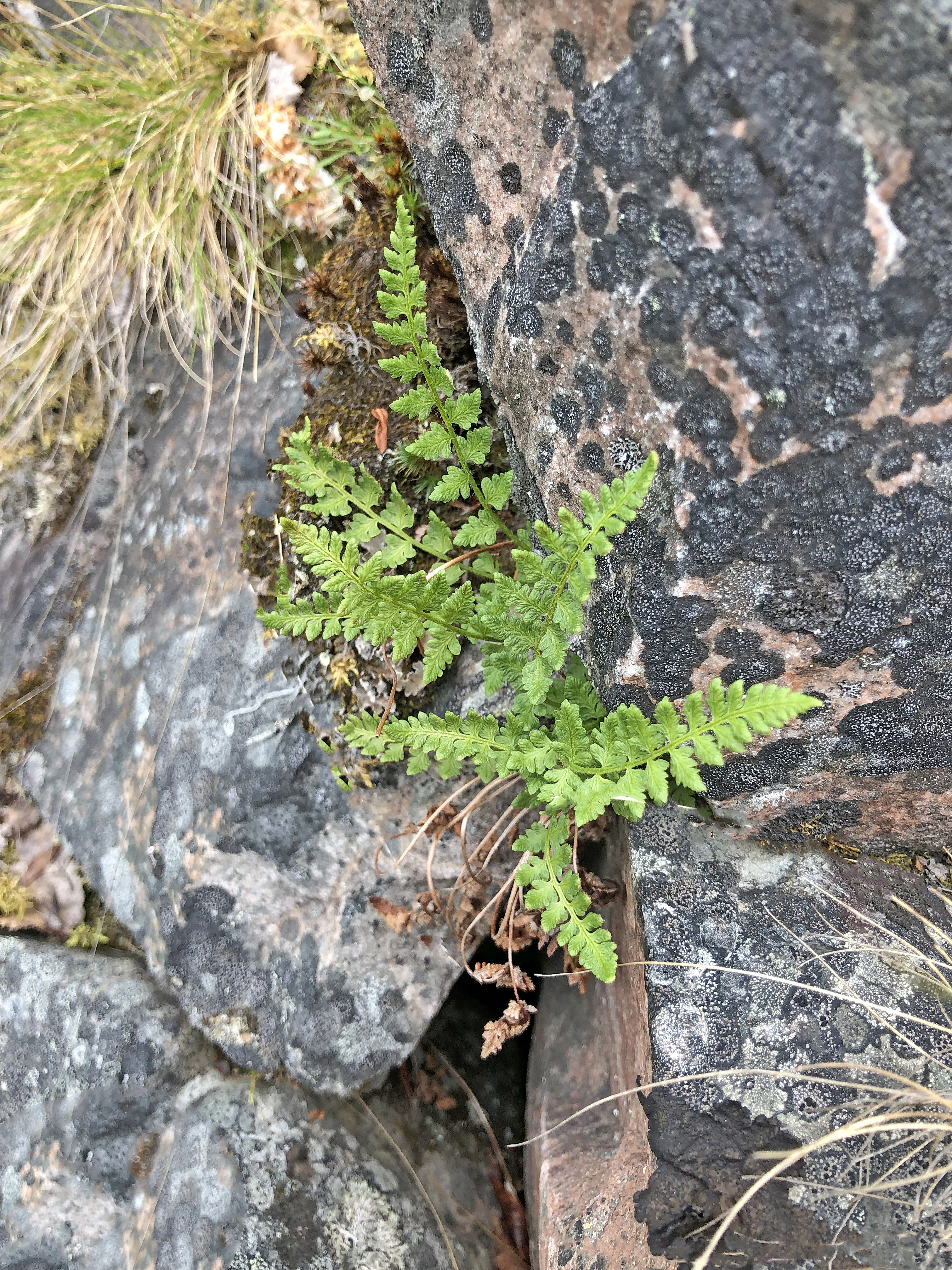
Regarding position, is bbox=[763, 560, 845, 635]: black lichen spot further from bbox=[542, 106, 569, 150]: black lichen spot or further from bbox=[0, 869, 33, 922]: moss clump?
bbox=[0, 869, 33, 922]: moss clump

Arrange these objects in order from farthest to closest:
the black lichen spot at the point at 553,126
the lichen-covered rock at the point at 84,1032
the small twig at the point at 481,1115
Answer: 1. the small twig at the point at 481,1115
2. the lichen-covered rock at the point at 84,1032
3. the black lichen spot at the point at 553,126

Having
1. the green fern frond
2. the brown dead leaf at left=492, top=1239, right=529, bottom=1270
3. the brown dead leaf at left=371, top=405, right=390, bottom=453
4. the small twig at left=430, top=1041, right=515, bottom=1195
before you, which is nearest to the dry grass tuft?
the brown dead leaf at left=371, top=405, right=390, bottom=453

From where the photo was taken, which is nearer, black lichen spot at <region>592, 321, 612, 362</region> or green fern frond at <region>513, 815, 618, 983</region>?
black lichen spot at <region>592, 321, 612, 362</region>

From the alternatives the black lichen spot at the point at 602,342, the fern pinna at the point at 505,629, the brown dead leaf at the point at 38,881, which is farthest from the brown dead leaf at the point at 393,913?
the black lichen spot at the point at 602,342

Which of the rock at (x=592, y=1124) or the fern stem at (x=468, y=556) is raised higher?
the fern stem at (x=468, y=556)

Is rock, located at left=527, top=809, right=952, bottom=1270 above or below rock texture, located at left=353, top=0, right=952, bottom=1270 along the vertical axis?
below

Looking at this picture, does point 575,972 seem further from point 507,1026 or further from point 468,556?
point 468,556

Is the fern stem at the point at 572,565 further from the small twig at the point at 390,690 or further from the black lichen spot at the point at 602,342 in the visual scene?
the small twig at the point at 390,690
